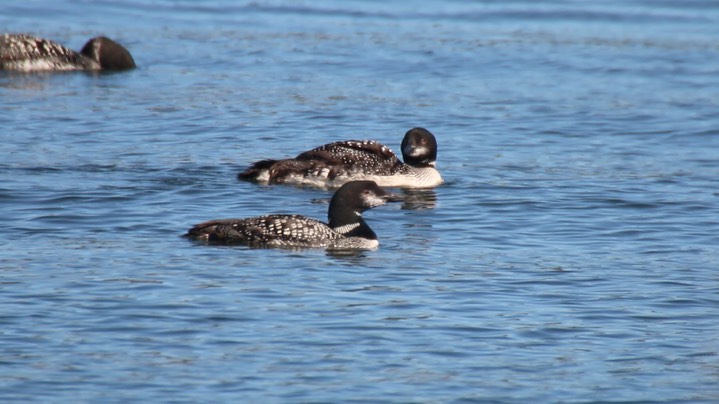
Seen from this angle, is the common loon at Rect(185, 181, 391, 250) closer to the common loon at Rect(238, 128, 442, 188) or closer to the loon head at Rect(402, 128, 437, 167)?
the common loon at Rect(238, 128, 442, 188)

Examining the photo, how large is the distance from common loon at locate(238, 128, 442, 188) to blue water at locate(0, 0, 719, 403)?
0.29 metres

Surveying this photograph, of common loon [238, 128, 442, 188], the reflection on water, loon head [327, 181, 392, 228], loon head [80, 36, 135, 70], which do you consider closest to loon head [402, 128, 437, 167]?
common loon [238, 128, 442, 188]

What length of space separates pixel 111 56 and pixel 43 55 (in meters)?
1.06

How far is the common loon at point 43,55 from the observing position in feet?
73.8

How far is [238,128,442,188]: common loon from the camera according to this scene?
14438 millimetres

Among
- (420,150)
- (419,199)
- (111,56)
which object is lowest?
(419,199)

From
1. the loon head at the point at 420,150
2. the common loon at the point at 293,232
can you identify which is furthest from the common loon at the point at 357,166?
the common loon at the point at 293,232

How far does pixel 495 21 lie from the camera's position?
27484 mm

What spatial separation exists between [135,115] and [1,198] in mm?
5495

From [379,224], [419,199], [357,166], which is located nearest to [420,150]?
[357,166]

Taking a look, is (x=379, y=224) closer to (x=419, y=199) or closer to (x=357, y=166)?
(x=419, y=199)

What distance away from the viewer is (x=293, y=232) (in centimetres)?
1154

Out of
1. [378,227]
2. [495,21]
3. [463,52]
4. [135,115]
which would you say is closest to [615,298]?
[378,227]

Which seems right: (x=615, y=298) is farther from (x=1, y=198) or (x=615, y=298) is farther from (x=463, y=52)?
(x=463, y=52)
